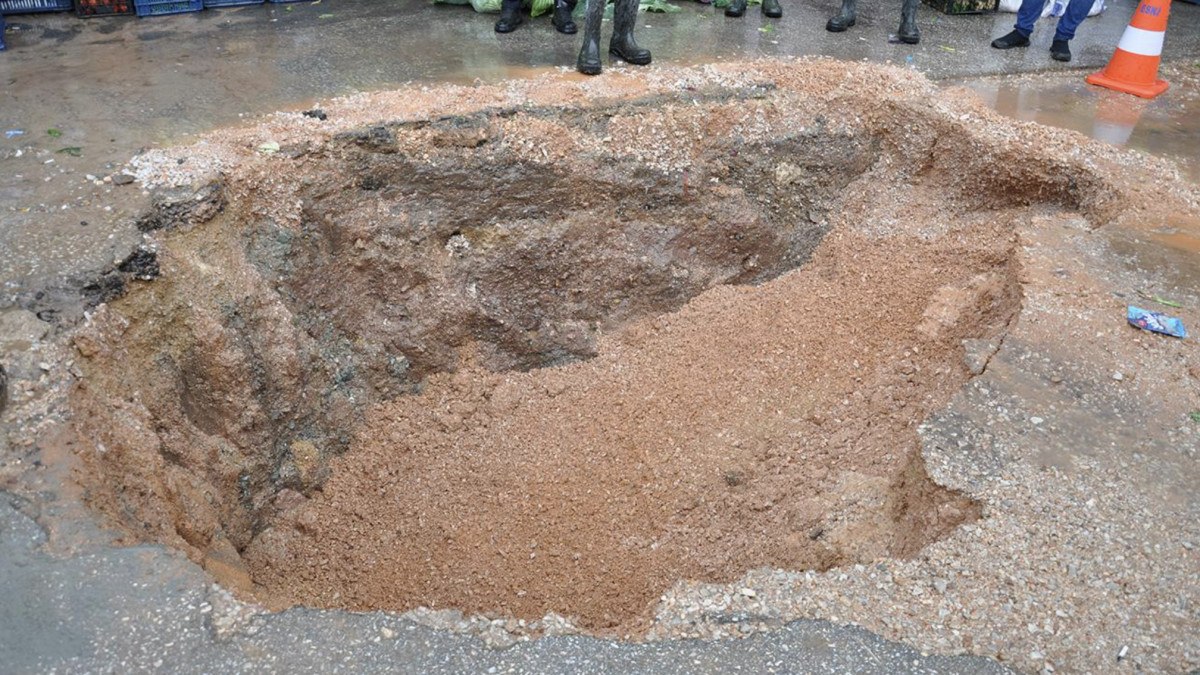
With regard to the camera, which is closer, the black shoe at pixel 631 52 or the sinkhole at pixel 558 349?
the sinkhole at pixel 558 349

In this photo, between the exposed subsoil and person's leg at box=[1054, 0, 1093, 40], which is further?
person's leg at box=[1054, 0, 1093, 40]

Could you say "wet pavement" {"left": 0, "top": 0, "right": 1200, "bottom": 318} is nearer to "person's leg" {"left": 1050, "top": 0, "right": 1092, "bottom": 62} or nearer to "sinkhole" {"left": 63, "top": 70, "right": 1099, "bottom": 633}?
"person's leg" {"left": 1050, "top": 0, "right": 1092, "bottom": 62}

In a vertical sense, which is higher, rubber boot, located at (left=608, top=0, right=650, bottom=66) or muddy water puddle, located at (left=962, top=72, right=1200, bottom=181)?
rubber boot, located at (left=608, top=0, right=650, bottom=66)

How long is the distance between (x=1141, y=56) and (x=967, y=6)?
5.11 feet

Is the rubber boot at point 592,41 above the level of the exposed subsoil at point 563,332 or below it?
above

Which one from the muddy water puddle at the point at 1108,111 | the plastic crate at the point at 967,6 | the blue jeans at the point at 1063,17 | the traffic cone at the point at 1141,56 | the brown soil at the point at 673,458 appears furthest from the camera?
the plastic crate at the point at 967,6

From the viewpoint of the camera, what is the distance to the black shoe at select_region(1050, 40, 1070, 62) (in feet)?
20.6

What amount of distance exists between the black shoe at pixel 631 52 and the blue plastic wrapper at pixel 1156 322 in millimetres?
3119

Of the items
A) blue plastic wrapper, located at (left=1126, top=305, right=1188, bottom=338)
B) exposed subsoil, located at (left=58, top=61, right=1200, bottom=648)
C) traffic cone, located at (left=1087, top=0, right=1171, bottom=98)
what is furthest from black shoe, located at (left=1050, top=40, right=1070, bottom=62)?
blue plastic wrapper, located at (left=1126, top=305, right=1188, bottom=338)

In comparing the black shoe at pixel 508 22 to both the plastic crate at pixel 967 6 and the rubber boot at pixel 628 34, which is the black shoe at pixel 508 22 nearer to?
the rubber boot at pixel 628 34

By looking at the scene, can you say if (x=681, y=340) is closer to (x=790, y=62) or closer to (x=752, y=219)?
(x=752, y=219)

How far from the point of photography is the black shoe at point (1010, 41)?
20.8 ft

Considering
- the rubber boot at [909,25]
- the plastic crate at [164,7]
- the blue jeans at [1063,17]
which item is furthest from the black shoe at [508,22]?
the blue jeans at [1063,17]

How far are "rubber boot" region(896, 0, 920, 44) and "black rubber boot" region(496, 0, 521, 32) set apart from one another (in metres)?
2.74
